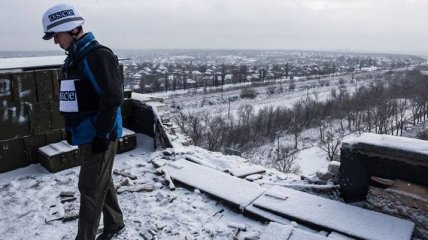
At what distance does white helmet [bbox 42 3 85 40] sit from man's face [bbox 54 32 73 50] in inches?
1.6

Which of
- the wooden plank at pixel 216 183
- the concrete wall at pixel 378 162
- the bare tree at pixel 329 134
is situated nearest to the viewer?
the concrete wall at pixel 378 162

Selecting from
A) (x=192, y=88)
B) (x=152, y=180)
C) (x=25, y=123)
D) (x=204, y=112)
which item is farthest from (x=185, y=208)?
(x=192, y=88)

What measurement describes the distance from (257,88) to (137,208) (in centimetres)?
5617

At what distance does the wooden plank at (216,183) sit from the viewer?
13.0 feet

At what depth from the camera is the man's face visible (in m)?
2.72

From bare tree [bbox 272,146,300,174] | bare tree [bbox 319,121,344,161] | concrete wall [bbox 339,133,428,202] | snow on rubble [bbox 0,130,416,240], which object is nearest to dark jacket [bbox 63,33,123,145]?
snow on rubble [bbox 0,130,416,240]

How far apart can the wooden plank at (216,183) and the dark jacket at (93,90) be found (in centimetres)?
161

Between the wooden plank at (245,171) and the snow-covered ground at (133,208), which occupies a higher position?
the wooden plank at (245,171)

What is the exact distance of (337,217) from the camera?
3.50 metres

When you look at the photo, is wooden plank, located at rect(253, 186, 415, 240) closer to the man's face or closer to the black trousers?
the black trousers

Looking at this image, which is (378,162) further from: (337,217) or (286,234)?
(286,234)

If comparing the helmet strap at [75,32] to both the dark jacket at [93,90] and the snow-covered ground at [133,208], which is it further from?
the snow-covered ground at [133,208]

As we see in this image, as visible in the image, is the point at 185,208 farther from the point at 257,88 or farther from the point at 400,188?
the point at 257,88

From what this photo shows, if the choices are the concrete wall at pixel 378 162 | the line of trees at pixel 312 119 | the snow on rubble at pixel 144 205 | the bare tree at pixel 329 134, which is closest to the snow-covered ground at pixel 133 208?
the snow on rubble at pixel 144 205
